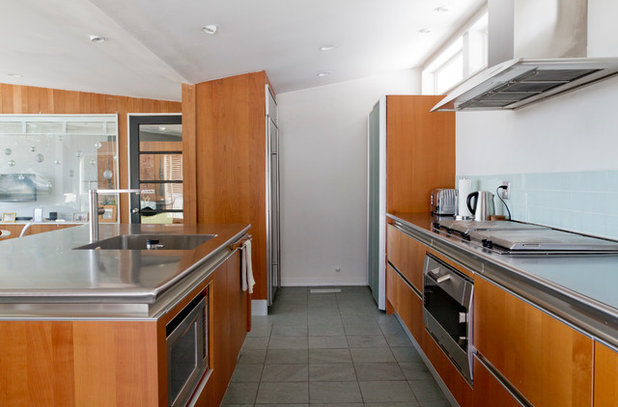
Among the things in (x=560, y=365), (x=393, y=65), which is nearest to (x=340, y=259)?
(x=393, y=65)

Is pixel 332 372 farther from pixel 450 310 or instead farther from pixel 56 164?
pixel 56 164

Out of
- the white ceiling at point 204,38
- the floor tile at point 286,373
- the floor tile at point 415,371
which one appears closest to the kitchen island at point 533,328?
the floor tile at point 415,371

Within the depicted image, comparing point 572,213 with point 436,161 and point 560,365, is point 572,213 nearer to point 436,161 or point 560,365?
point 560,365

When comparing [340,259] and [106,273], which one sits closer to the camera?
[106,273]

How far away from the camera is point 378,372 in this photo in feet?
8.86

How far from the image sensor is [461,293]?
1.90 metres

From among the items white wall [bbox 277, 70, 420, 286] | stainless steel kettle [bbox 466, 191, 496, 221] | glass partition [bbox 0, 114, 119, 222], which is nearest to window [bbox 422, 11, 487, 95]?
white wall [bbox 277, 70, 420, 286]

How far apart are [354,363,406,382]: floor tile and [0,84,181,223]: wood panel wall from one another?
3.85 metres

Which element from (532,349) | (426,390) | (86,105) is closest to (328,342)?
(426,390)

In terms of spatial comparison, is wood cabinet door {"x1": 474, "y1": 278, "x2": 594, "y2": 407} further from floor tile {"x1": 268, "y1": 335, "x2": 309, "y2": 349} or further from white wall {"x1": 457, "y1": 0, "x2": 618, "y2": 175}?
floor tile {"x1": 268, "y1": 335, "x2": 309, "y2": 349}

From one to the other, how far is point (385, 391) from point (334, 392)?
32cm

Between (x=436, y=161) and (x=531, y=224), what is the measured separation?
1.47 m

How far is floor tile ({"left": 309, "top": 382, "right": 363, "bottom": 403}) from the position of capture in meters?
2.35

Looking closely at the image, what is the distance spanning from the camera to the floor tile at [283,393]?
235 cm
